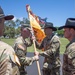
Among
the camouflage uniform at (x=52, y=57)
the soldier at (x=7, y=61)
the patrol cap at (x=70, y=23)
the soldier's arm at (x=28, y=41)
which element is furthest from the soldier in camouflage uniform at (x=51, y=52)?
the soldier at (x=7, y=61)

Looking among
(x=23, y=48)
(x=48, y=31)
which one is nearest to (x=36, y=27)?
(x=48, y=31)

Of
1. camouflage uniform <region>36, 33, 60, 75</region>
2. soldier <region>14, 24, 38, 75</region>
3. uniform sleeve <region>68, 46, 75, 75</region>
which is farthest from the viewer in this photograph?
camouflage uniform <region>36, 33, 60, 75</region>

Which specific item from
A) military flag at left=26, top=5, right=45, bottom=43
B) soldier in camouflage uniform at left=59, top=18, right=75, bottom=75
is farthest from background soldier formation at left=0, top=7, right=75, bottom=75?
military flag at left=26, top=5, right=45, bottom=43

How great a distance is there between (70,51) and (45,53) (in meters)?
3.03

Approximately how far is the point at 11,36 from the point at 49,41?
5815 cm

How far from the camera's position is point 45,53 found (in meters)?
7.14

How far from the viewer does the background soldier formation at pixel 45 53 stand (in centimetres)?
249

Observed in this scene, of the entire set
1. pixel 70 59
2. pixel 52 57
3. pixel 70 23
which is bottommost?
pixel 52 57

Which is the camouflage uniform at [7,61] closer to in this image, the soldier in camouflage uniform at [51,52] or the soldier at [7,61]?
the soldier at [7,61]

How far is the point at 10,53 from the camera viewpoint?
2.51 meters

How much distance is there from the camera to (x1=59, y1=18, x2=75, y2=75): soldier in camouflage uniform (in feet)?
13.4

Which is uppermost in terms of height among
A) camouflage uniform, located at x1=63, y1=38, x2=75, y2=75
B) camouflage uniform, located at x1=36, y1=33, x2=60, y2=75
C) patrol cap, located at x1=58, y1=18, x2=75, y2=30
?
patrol cap, located at x1=58, y1=18, x2=75, y2=30

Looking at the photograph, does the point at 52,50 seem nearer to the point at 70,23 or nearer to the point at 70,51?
the point at 70,23

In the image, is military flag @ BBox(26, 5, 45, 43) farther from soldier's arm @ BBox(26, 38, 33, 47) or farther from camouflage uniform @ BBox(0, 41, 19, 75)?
camouflage uniform @ BBox(0, 41, 19, 75)
